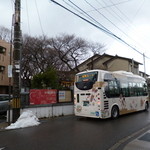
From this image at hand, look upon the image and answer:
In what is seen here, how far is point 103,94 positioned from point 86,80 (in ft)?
4.94

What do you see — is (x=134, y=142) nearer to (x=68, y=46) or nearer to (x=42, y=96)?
(x=42, y=96)

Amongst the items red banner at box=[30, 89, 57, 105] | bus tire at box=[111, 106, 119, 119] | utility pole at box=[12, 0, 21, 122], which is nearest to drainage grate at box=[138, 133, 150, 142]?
bus tire at box=[111, 106, 119, 119]

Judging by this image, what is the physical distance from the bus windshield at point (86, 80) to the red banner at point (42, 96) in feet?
7.21

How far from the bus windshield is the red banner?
220 centimetres

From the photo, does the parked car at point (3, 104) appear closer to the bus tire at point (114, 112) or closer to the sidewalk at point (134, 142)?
the bus tire at point (114, 112)

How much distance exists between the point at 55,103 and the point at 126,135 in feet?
21.5

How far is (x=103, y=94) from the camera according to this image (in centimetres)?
968

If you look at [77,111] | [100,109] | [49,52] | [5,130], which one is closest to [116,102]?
[100,109]

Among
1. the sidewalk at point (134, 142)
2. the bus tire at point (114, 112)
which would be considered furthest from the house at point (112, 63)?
the sidewalk at point (134, 142)

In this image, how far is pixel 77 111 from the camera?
1073 cm

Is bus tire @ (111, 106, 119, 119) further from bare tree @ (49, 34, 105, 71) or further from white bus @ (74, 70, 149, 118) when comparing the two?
bare tree @ (49, 34, 105, 71)

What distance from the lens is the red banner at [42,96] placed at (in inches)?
427

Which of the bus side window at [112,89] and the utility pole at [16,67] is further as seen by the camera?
the bus side window at [112,89]

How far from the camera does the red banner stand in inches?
427
